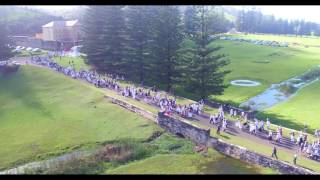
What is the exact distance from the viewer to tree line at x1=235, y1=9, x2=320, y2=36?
15062 centimetres

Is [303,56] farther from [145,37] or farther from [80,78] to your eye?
[80,78]

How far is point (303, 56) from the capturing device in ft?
277

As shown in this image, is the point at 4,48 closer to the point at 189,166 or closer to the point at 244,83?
the point at 244,83

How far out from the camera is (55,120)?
38.2m

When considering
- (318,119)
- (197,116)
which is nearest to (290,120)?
(318,119)

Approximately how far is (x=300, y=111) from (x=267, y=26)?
114092 mm

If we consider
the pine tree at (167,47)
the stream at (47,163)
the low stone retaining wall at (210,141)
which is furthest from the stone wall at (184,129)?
the pine tree at (167,47)

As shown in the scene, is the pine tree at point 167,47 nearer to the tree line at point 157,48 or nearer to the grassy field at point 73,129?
the tree line at point 157,48

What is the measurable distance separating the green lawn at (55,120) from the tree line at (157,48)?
325 inches

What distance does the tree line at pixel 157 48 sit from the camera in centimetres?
4447

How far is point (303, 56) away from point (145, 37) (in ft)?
143

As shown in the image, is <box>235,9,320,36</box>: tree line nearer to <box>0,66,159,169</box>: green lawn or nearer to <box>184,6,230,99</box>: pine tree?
<box>184,6,230,99</box>: pine tree

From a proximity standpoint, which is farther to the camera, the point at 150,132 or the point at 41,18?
the point at 41,18

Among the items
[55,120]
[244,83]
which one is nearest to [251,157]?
[55,120]
